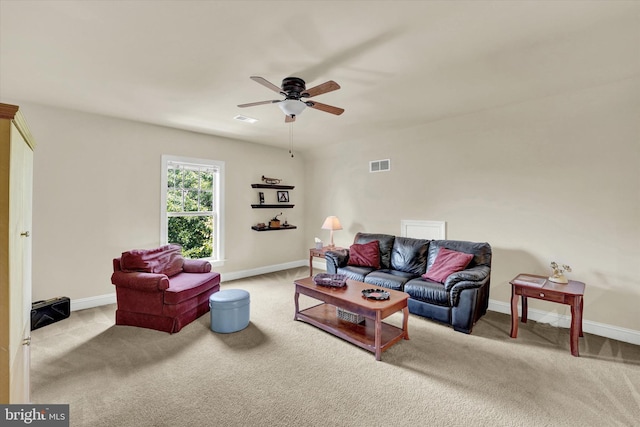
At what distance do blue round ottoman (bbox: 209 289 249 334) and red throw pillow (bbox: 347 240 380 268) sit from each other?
6.13 feet

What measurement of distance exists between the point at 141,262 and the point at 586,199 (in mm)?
5067

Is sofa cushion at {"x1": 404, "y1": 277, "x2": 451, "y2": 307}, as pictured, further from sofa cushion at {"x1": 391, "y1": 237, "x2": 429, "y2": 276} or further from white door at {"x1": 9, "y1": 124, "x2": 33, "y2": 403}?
white door at {"x1": 9, "y1": 124, "x2": 33, "y2": 403}

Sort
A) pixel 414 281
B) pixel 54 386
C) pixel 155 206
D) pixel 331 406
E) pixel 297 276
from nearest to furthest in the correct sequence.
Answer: pixel 331 406, pixel 54 386, pixel 414 281, pixel 155 206, pixel 297 276

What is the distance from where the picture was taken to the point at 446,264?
143 inches

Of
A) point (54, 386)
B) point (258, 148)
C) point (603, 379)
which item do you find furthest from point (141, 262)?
point (603, 379)

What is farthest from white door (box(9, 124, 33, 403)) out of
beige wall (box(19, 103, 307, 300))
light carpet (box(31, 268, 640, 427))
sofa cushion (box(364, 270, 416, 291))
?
sofa cushion (box(364, 270, 416, 291))

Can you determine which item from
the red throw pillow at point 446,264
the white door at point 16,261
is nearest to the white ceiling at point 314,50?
the white door at point 16,261

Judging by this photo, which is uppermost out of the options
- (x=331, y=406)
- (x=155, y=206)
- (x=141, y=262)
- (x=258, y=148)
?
(x=258, y=148)

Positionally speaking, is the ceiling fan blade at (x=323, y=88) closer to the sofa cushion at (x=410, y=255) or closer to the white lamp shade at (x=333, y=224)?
the sofa cushion at (x=410, y=255)

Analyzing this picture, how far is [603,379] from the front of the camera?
91.8 inches

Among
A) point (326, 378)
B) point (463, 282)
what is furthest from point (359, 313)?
point (463, 282)

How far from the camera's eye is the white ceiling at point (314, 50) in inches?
73.7

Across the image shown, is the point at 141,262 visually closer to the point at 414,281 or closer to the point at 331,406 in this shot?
the point at 331,406

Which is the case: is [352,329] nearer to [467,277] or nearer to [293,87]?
[467,277]
